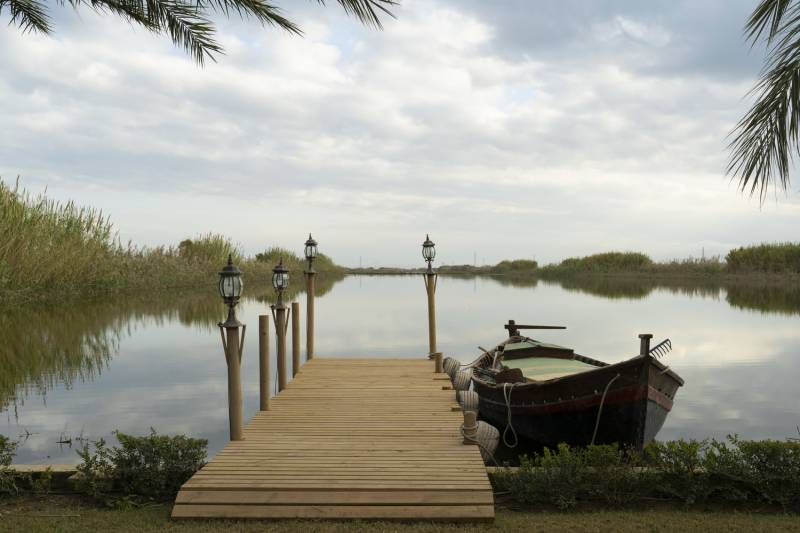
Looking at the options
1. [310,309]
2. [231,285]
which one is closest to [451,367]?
[310,309]

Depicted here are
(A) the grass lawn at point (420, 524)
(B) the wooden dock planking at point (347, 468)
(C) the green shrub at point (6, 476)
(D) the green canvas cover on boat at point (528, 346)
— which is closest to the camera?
(A) the grass lawn at point (420, 524)

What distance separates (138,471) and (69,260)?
1979 cm

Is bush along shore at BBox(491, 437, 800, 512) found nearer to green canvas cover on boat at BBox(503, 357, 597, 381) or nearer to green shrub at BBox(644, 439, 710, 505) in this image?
green shrub at BBox(644, 439, 710, 505)

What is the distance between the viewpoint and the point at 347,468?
16.8 ft

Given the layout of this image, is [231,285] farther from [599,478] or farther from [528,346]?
[528,346]

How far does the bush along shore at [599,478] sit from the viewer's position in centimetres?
→ 482

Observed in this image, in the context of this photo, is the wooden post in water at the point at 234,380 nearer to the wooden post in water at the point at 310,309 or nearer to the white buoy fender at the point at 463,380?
the white buoy fender at the point at 463,380

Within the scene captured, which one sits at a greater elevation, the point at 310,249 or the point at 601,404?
the point at 310,249

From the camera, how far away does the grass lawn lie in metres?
4.28

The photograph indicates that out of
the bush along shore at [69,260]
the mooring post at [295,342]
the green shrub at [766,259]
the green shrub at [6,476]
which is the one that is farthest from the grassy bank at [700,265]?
the green shrub at [6,476]

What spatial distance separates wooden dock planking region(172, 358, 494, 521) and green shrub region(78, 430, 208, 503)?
309 millimetres

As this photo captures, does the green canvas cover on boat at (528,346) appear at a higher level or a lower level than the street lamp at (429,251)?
lower

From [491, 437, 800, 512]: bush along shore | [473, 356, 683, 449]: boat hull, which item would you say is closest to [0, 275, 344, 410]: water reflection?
[473, 356, 683, 449]: boat hull

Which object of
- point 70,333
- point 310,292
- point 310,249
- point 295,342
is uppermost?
point 310,249
